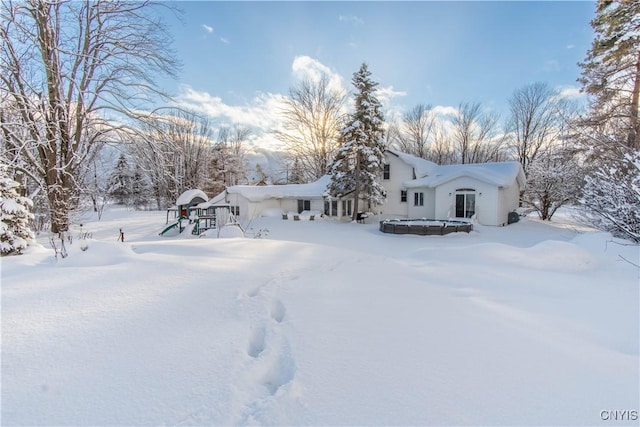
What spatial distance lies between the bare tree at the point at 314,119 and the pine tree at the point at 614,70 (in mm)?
21915

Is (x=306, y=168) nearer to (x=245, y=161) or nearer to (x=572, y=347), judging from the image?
(x=245, y=161)

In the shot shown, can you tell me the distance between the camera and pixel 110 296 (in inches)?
124

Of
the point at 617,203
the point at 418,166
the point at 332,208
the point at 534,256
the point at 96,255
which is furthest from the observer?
the point at 332,208

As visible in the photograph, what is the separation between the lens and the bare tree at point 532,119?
2664 cm

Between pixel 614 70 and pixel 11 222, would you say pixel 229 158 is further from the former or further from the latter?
pixel 614 70

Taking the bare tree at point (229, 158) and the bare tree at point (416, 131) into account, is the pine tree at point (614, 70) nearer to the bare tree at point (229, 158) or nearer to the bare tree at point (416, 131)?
the bare tree at point (416, 131)

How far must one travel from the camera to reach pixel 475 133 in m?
34.0

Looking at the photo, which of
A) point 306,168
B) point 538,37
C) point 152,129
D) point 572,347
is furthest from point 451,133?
point 572,347

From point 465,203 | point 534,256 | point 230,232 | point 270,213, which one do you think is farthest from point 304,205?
point 534,256

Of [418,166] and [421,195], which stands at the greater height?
[418,166]

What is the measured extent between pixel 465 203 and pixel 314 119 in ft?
64.8

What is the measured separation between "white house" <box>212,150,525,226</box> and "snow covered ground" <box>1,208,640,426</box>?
46.6 feet

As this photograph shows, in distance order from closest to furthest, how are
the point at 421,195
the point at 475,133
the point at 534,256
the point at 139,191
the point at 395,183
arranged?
the point at 534,256 < the point at 421,195 < the point at 395,183 < the point at 475,133 < the point at 139,191

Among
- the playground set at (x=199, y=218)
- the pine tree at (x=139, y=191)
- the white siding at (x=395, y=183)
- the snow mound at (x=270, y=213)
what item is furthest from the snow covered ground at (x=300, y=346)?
the pine tree at (x=139, y=191)
